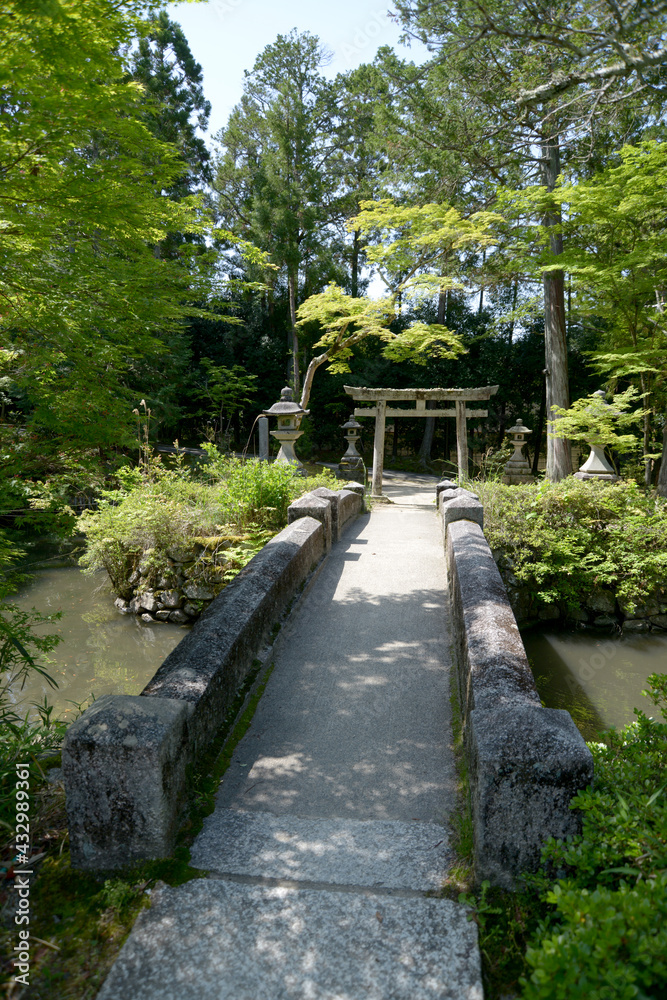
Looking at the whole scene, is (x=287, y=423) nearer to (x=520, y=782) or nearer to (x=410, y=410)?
(x=410, y=410)

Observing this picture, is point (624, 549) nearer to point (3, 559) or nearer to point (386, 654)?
point (386, 654)

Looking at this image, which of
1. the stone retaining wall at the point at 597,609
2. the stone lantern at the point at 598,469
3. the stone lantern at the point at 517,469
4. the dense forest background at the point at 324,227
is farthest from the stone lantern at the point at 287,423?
the stone lantern at the point at 517,469

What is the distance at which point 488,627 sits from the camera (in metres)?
3.29

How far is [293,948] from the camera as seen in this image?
6.19ft

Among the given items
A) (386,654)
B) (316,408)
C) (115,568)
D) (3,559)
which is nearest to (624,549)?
(386,654)

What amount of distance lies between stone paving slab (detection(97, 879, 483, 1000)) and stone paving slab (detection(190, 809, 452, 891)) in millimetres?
104

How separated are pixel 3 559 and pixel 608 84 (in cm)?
1243

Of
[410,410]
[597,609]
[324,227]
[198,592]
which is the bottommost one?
[597,609]

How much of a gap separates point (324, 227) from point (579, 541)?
18.7 m

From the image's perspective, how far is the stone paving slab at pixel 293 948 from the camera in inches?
69.3

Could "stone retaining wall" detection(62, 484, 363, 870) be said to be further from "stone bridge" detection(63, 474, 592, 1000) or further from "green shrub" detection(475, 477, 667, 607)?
"green shrub" detection(475, 477, 667, 607)

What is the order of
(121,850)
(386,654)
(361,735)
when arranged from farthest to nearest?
(386,654) < (361,735) < (121,850)

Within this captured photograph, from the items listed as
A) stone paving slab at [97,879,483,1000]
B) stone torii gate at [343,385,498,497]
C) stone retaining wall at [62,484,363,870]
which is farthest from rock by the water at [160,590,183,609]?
stone torii gate at [343,385,498,497]

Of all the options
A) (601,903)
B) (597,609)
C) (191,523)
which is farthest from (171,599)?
(601,903)
